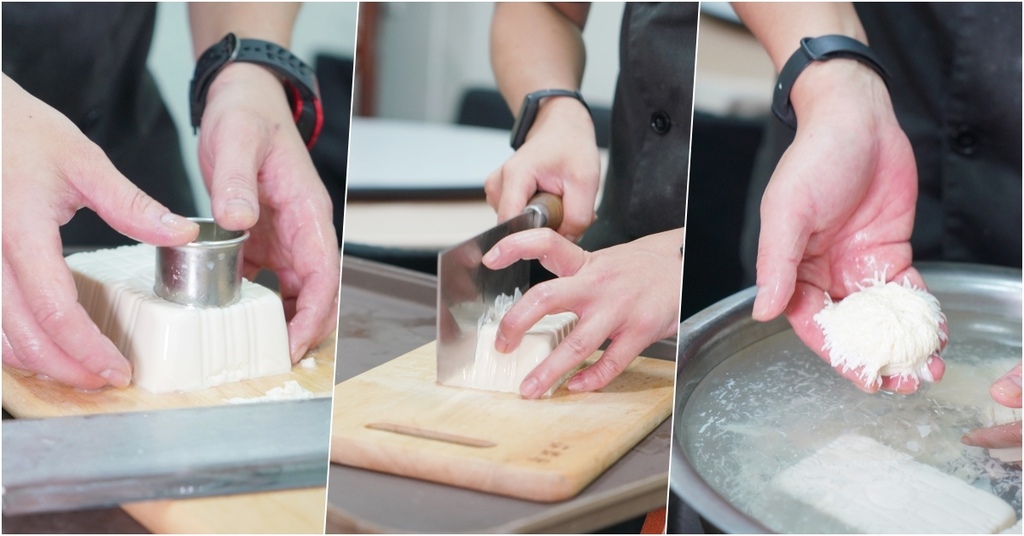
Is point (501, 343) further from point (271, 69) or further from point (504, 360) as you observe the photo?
point (271, 69)

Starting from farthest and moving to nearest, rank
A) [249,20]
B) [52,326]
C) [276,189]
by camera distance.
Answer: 1. [249,20]
2. [276,189]
3. [52,326]

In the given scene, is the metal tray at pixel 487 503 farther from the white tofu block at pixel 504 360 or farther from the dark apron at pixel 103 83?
the dark apron at pixel 103 83

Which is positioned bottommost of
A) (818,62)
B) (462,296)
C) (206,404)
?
(206,404)

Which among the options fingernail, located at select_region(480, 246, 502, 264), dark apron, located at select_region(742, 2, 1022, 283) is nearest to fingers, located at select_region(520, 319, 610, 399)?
fingernail, located at select_region(480, 246, 502, 264)

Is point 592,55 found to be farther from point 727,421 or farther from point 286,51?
point 727,421

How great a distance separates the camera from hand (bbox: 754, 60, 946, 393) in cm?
82

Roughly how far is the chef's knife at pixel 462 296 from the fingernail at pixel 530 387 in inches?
2.4

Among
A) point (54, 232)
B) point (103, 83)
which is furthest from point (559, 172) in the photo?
point (103, 83)

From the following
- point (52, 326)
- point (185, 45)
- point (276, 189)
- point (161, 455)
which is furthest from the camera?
point (185, 45)

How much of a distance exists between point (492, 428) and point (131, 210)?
0.39 m

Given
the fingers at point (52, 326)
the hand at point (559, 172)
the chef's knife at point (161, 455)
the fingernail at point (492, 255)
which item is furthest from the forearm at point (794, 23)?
the fingers at point (52, 326)

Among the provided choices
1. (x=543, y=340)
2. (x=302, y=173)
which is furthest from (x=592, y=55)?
(x=543, y=340)

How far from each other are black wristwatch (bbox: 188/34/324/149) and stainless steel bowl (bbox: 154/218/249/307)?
32 centimetres

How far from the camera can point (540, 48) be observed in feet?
3.93
